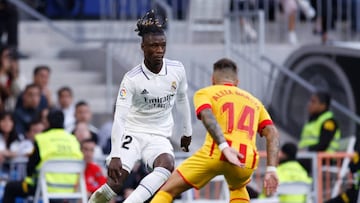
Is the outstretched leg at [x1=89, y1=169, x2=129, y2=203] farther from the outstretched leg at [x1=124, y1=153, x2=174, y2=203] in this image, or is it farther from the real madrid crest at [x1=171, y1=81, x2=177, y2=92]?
the real madrid crest at [x1=171, y1=81, x2=177, y2=92]

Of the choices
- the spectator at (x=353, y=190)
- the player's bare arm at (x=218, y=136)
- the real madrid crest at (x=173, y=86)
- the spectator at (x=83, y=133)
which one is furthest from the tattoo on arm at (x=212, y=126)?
the spectator at (x=83, y=133)

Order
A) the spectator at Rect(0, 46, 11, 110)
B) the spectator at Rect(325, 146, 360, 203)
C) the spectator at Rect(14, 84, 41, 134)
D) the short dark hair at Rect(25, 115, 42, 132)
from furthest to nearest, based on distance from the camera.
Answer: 1. the spectator at Rect(0, 46, 11, 110)
2. the spectator at Rect(14, 84, 41, 134)
3. the short dark hair at Rect(25, 115, 42, 132)
4. the spectator at Rect(325, 146, 360, 203)

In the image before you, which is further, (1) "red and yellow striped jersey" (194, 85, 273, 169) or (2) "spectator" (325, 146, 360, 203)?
(2) "spectator" (325, 146, 360, 203)

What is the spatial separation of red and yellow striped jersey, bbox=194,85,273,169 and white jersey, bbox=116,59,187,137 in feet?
1.02

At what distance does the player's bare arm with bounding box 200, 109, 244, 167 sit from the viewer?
42.3 feet

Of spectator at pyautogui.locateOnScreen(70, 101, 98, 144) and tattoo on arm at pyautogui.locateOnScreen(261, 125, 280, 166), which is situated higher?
Answer: tattoo on arm at pyautogui.locateOnScreen(261, 125, 280, 166)

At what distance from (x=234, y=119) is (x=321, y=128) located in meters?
5.88

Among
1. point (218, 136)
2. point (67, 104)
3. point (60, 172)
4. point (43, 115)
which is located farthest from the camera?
point (67, 104)

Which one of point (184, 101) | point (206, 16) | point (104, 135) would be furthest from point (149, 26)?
point (206, 16)

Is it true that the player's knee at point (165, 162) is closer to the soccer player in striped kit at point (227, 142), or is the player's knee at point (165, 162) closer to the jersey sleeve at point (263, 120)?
the soccer player in striped kit at point (227, 142)

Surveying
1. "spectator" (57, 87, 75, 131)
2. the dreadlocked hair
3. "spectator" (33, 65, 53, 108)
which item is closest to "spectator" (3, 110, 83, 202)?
"spectator" (57, 87, 75, 131)

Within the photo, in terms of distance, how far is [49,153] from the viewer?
16.8m

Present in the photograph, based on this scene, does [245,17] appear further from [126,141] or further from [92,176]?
[126,141]

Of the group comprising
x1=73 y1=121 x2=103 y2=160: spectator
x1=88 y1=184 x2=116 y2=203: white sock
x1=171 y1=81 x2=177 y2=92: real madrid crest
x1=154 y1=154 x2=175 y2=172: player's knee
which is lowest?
x1=73 y1=121 x2=103 y2=160: spectator
